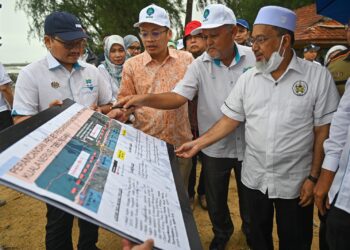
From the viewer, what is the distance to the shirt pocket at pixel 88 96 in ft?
7.63

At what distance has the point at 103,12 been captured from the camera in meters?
16.8

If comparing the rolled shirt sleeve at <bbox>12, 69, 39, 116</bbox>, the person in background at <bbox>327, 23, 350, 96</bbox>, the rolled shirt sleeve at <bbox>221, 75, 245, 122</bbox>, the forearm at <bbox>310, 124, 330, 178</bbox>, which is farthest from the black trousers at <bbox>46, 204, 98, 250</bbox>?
the person in background at <bbox>327, 23, 350, 96</bbox>

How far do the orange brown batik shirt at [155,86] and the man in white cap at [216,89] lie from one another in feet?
0.72

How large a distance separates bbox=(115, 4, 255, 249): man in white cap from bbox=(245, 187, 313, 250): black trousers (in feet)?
1.01

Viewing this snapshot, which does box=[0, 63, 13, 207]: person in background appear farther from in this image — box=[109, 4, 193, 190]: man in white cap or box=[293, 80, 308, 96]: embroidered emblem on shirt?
box=[293, 80, 308, 96]: embroidered emblem on shirt

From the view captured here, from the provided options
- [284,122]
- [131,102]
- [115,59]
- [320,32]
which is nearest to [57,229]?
[131,102]

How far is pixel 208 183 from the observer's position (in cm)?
273

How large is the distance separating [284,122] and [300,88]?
0.73ft

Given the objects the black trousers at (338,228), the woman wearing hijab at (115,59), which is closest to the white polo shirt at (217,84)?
the black trousers at (338,228)

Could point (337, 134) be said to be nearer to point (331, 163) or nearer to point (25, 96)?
point (331, 163)

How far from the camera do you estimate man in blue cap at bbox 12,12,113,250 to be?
6.82 feet

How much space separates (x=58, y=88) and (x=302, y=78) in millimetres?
1605

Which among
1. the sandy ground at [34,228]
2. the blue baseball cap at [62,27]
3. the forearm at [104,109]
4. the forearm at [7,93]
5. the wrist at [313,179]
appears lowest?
the sandy ground at [34,228]

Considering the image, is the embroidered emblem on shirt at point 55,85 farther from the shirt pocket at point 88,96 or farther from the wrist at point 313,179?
the wrist at point 313,179
